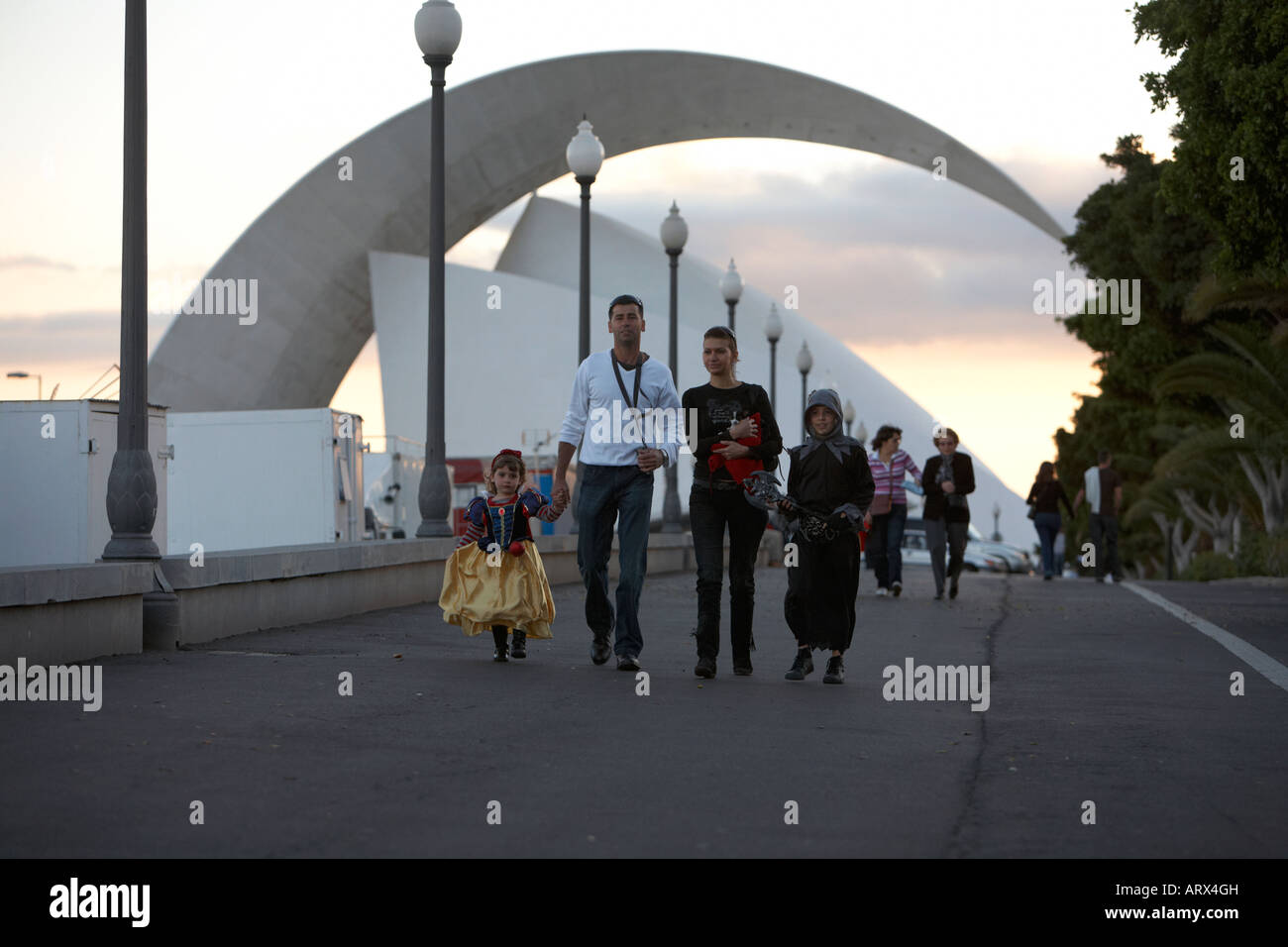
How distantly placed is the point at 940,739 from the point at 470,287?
49.0m

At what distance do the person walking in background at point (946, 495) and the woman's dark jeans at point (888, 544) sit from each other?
1.23ft

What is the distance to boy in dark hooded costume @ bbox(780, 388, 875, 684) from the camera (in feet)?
24.4

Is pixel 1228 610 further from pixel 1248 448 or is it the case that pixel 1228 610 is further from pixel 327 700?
pixel 327 700

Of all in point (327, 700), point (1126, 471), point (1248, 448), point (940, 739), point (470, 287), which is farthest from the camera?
point (470, 287)

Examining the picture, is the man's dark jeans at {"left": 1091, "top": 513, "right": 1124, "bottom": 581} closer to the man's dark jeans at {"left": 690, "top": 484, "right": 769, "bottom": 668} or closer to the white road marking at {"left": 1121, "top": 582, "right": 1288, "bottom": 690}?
the white road marking at {"left": 1121, "top": 582, "right": 1288, "bottom": 690}

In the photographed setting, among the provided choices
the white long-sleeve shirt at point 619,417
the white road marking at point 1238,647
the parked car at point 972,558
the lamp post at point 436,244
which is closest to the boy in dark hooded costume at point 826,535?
the white long-sleeve shirt at point 619,417

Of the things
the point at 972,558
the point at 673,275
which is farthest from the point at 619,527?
the point at 972,558

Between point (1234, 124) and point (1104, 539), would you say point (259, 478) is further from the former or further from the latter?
point (1234, 124)

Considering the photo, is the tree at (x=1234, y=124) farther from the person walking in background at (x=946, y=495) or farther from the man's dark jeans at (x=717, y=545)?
the man's dark jeans at (x=717, y=545)

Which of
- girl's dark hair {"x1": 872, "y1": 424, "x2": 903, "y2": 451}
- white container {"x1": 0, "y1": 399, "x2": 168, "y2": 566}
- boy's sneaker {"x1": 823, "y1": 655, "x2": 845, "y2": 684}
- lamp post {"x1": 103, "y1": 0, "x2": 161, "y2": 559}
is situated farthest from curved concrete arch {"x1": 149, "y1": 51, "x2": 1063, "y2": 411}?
boy's sneaker {"x1": 823, "y1": 655, "x2": 845, "y2": 684}

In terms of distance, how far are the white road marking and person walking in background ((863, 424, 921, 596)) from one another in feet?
7.91
